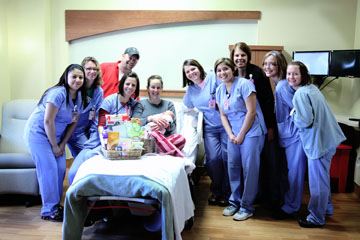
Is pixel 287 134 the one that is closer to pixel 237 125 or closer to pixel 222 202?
pixel 237 125

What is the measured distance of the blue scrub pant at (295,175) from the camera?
9.05 ft

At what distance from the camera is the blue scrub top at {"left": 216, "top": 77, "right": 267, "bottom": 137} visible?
105 inches

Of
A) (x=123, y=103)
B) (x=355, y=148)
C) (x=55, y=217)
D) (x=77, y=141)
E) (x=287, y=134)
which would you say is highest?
(x=123, y=103)

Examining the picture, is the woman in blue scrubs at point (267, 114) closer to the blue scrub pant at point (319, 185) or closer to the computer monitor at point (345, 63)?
the blue scrub pant at point (319, 185)

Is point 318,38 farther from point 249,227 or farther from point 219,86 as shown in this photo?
point 249,227

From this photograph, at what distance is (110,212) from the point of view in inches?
104

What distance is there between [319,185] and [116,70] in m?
2.03

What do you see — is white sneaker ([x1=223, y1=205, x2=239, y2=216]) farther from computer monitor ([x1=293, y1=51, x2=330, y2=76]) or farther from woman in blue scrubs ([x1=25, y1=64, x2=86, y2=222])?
computer monitor ([x1=293, y1=51, x2=330, y2=76])

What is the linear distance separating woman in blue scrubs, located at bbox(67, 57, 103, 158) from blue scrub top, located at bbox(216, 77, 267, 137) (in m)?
1.04

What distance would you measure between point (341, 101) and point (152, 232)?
8.91 ft

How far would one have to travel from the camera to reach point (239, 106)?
8.96ft

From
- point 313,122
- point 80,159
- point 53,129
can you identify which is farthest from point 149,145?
point 313,122

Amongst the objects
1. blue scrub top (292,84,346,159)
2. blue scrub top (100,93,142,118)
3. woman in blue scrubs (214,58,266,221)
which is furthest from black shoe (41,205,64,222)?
blue scrub top (292,84,346,159)

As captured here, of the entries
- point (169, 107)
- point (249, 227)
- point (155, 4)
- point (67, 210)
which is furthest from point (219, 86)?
point (155, 4)
